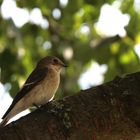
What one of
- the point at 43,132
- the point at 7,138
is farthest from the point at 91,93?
the point at 7,138

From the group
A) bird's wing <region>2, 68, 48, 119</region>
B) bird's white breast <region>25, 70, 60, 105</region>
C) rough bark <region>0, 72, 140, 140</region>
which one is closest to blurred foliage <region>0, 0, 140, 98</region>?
bird's wing <region>2, 68, 48, 119</region>

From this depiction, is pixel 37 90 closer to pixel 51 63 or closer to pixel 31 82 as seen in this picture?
pixel 31 82

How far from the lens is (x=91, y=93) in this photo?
9.60 ft

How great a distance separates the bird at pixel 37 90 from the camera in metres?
4.34

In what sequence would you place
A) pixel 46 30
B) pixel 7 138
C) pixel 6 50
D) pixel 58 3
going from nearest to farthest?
pixel 7 138 < pixel 6 50 < pixel 58 3 < pixel 46 30

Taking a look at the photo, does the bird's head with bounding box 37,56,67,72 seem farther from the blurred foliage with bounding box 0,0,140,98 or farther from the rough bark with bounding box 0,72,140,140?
the rough bark with bounding box 0,72,140,140

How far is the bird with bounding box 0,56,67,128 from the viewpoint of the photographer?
14.2ft

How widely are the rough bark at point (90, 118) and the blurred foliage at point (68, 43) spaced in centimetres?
140

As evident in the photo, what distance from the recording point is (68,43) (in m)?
6.45

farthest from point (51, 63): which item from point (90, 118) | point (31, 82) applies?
point (90, 118)

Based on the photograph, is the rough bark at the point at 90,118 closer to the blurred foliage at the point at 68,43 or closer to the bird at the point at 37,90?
the bird at the point at 37,90

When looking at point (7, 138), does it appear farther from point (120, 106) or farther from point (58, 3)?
Result: point (58, 3)

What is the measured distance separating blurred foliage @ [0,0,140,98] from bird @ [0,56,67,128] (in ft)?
0.47

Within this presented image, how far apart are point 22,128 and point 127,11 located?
305 cm
